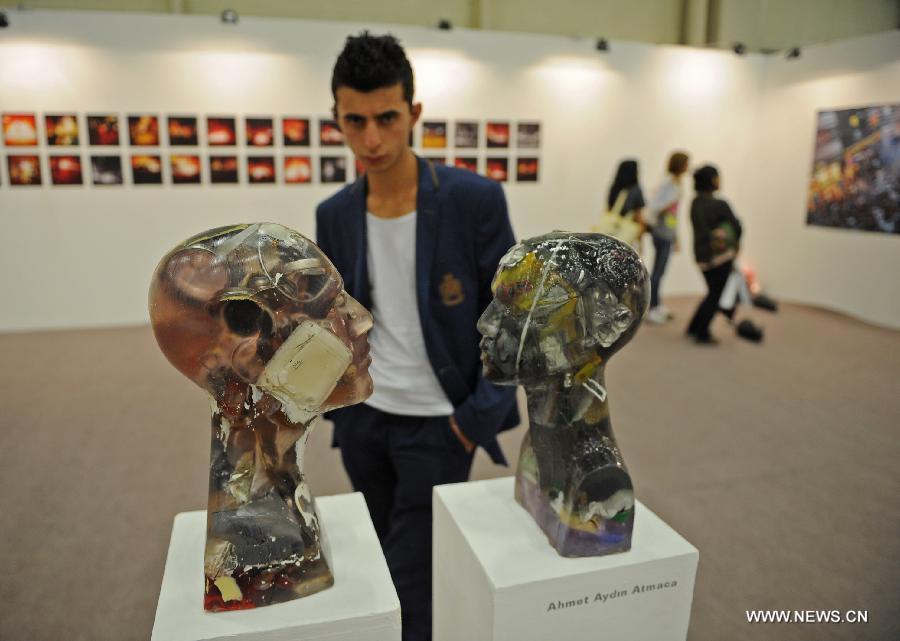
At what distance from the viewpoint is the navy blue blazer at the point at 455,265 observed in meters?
1.91

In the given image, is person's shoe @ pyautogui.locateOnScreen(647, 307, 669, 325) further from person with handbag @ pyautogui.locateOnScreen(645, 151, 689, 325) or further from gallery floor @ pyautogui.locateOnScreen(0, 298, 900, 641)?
gallery floor @ pyautogui.locateOnScreen(0, 298, 900, 641)

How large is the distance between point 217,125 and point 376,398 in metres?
5.29

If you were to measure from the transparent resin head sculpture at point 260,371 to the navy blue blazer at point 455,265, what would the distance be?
0.56m

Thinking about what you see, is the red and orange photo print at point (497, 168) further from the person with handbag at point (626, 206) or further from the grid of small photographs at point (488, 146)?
the person with handbag at point (626, 206)

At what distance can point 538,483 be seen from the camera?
A: 5.55 ft

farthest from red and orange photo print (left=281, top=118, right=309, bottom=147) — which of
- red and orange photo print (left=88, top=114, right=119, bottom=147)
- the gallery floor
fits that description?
the gallery floor

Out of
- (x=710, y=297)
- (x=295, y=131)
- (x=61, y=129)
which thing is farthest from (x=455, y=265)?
(x=61, y=129)

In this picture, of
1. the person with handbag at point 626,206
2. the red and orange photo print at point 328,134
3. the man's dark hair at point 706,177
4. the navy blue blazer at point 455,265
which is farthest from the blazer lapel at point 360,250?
the red and orange photo print at point 328,134

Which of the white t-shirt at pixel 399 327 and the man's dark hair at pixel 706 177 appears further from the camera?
the man's dark hair at pixel 706 177

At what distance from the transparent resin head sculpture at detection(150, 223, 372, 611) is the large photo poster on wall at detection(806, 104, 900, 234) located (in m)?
6.95

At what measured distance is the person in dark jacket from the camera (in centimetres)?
565

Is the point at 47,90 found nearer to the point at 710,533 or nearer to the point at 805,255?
the point at 710,533

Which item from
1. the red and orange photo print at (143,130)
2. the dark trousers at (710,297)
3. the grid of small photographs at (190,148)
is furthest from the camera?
the red and orange photo print at (143,130)


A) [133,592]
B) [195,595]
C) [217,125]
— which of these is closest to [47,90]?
[217,125]
